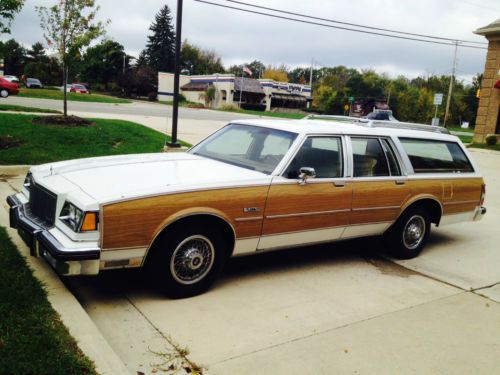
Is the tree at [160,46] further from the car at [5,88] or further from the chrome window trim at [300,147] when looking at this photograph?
the chrome window trim at [300,147]

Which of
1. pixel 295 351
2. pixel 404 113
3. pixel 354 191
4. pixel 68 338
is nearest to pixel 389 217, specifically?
pixel 354 191

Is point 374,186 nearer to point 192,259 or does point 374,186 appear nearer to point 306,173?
point 306,173

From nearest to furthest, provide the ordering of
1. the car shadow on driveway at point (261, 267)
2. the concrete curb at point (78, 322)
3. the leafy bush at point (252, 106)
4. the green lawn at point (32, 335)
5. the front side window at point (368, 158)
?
the green lawn at point (32, 335) → the concrete curb at point (78, 322) → the car shadow on driveway at point (261, 267) → the front side window at point (368, 158) → the leafy bush at point (252, 106)

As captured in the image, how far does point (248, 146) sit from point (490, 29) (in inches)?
1040

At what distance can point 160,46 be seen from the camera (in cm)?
8156

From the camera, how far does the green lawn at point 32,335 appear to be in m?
2.88

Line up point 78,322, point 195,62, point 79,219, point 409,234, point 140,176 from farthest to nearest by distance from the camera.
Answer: point 195,62 < point 409,234 < point 140,176 < point 79,219 < point 78,322

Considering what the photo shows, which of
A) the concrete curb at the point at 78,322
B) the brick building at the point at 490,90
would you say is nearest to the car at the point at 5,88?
the concrete curb at the point at 78,322

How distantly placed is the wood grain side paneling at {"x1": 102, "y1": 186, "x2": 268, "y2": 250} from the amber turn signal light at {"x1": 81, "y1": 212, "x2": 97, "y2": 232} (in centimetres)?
7

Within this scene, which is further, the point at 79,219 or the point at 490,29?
the point at 490,29

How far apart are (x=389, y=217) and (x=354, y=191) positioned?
0.75 metres

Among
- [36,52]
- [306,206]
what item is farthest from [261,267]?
[36,52]

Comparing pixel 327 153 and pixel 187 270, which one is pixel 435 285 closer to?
pixel 327 153

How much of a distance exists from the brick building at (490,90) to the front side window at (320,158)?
83.0 ft
